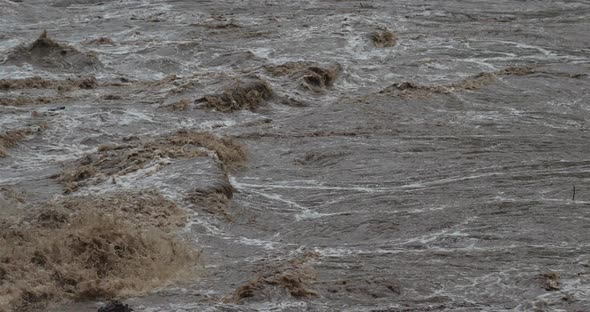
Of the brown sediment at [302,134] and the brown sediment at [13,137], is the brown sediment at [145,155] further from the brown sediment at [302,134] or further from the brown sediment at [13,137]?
the brown sediment at [13,137]

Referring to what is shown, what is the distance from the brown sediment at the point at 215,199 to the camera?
1082 cm

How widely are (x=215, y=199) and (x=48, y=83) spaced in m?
6.80

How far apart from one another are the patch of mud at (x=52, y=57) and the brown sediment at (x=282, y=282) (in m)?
10.1

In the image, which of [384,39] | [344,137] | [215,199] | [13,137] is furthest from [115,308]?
[384,39]

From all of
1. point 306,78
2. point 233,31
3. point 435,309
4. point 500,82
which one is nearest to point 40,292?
point 435,309

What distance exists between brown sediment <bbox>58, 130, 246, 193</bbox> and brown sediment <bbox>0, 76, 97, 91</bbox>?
3509mm

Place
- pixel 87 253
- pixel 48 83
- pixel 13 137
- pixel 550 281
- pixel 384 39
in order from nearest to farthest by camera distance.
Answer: pixel 550 281 < pixel 87 253 < pixel 13 137 < pixel 48 83 < pixel 384 39

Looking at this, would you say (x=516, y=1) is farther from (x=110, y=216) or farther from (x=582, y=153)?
(x=110, y=216)

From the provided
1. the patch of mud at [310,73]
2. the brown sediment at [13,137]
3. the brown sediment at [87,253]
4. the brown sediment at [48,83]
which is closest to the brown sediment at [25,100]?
the brown sediment at [48,83]

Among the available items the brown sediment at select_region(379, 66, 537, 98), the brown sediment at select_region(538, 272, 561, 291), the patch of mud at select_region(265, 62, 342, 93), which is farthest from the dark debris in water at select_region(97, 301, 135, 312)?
the patch of mud at select_region(265, 62, 342, 93)

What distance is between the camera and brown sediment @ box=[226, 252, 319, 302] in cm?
837

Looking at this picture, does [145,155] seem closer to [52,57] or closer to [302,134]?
[302,134]

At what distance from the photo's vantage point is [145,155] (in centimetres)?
1255

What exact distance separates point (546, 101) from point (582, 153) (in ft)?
10.7
